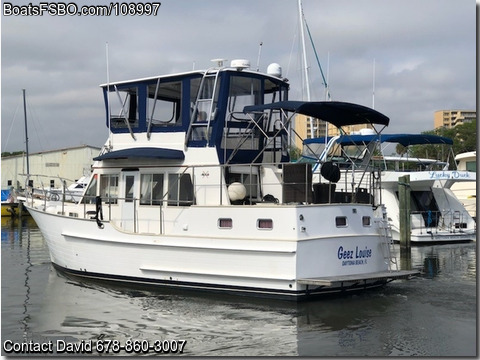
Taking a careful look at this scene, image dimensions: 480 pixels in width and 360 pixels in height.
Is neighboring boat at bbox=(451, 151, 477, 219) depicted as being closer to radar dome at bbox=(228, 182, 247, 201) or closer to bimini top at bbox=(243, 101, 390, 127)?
bimini top at bbox=(243, 101, 390, 127)

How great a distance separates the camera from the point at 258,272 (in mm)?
11578

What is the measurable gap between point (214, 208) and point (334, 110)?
10.6 feet

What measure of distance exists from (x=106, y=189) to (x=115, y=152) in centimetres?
126

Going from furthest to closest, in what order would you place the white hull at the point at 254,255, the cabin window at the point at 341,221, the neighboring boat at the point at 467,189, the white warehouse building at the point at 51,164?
the white warehouse building at the point at 51,164 < the neighboring boat at the point at 467,189 < the cabin window at the point at 341,221 < the white hull at the point at 254,255

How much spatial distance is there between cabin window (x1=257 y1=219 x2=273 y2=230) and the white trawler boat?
2 cm

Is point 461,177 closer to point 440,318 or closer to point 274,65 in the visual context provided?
point 274,65

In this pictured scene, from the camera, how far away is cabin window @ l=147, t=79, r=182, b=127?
14180 millimetres

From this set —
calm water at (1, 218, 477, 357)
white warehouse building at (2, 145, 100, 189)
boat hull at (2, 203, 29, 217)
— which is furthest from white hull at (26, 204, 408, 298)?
white warehouse building at (2, 145, 100, 189)

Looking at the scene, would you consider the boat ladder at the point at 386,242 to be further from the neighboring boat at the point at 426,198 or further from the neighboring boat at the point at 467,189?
the neighboring boat at the point at 467,189

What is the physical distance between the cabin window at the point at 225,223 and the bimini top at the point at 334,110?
2.40 metres

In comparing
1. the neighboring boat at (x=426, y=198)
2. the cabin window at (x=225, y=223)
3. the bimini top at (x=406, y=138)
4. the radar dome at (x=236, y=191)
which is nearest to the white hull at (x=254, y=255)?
the cabin window at (x=225, y=223)

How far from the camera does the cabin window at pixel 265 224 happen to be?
11.5 meters

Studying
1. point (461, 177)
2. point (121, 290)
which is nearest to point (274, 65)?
point (121, 290)

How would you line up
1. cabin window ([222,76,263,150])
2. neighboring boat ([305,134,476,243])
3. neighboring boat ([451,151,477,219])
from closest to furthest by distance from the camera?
1. cabin window ([222,76,263,150])
2. neighboring boat ([305,134,476,243])
3. neighboring boat ([451,151,477,219])
